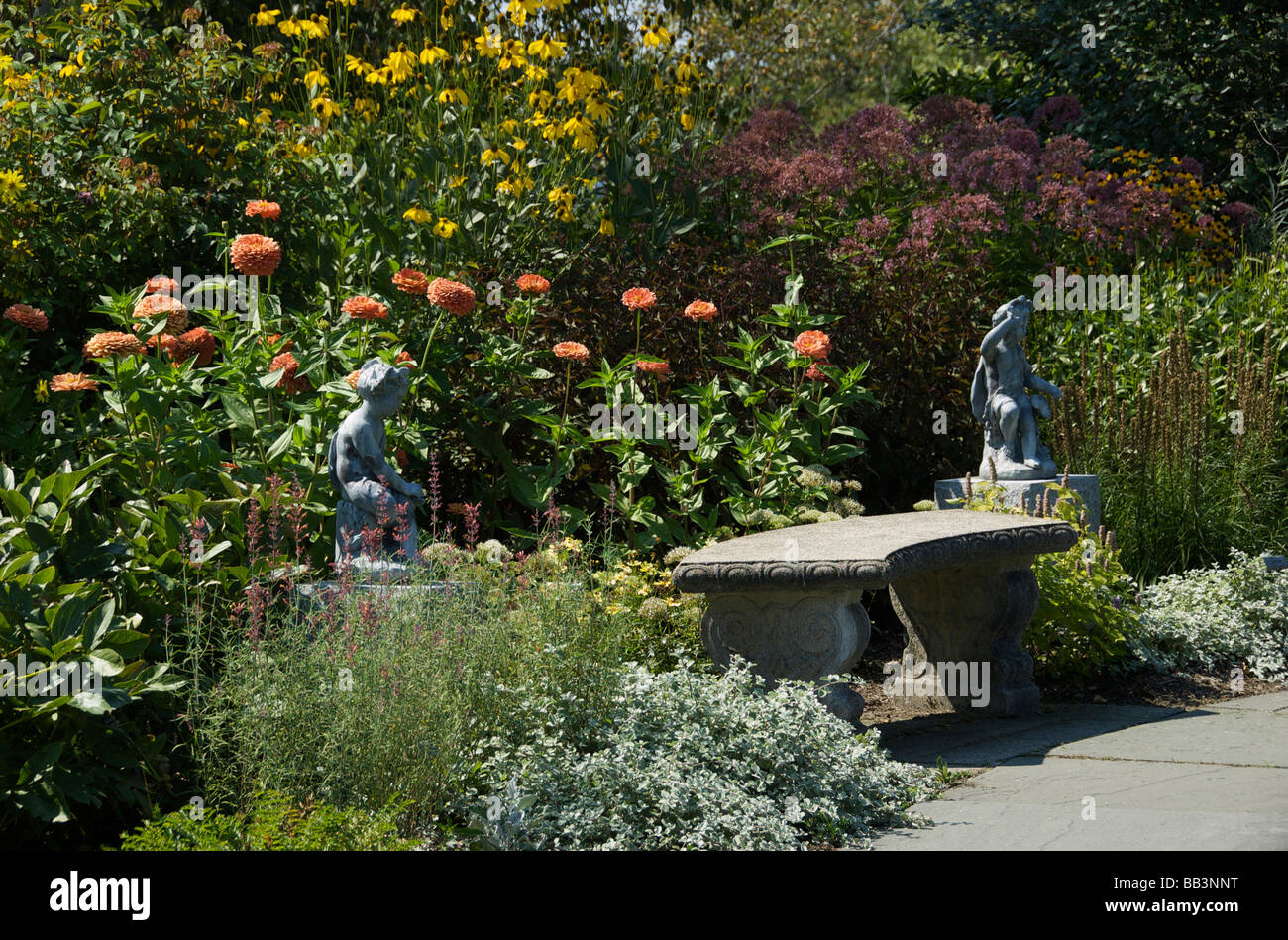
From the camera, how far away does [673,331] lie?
24.7ft

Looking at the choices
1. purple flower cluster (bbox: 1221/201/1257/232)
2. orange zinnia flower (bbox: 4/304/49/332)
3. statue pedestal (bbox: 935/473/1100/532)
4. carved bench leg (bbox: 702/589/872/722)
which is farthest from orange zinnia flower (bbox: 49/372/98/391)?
purple flower cluster (bbox: 1221/201/1257/232)

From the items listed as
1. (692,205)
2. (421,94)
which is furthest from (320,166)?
(692,205)

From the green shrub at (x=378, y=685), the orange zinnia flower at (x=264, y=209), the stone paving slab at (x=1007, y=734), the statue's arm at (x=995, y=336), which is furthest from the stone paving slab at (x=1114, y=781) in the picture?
the orange zinnia flower at (x=264, y=209)

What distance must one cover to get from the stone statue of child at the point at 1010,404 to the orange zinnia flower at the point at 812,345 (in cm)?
87

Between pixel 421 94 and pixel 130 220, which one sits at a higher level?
pixel 421 94

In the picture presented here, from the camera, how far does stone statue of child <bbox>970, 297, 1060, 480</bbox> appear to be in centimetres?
697

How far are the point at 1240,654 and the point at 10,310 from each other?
6163 mm

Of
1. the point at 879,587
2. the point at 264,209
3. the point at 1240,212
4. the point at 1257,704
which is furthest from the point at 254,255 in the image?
the point at 1240,212

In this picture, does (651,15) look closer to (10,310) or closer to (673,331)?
(673,331)

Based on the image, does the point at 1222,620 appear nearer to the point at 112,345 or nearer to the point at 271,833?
the point at 271,833

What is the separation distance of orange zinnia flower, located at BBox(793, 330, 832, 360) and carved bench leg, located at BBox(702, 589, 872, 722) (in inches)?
77.7

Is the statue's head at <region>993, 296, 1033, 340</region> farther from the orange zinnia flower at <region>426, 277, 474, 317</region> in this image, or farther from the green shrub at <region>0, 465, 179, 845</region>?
the green shrub at <region>0, 465, 179, 845</region>

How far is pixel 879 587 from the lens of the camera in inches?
188

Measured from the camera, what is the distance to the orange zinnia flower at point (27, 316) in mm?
6031
